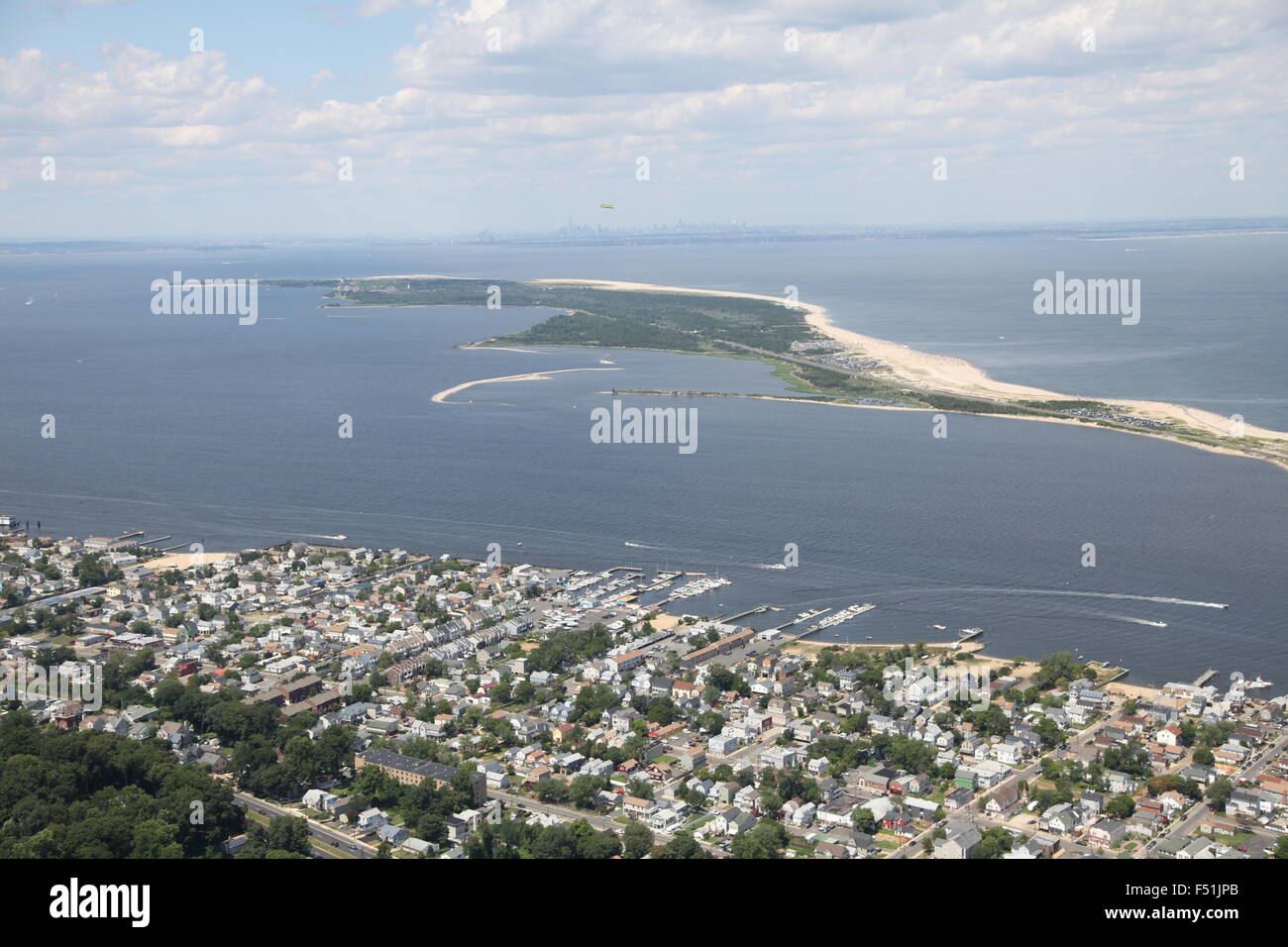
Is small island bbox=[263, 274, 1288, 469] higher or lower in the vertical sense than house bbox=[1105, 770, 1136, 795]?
higher

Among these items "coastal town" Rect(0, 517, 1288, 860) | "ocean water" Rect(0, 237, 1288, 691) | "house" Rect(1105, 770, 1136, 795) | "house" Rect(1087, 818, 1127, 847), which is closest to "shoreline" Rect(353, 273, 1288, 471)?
"ocean water" Rect(0, 237, 1288, 691)

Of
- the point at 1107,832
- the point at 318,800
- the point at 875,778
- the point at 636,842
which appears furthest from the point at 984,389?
the point at 318,800

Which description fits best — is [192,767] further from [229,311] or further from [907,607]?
[229,311]

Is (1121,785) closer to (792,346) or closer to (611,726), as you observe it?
(611,726)

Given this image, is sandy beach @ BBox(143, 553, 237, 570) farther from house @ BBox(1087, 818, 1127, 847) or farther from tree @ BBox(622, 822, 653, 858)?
house @ BBox(1087, 818, 1127, 847)

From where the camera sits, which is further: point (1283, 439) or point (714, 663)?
point (1283, 439)
